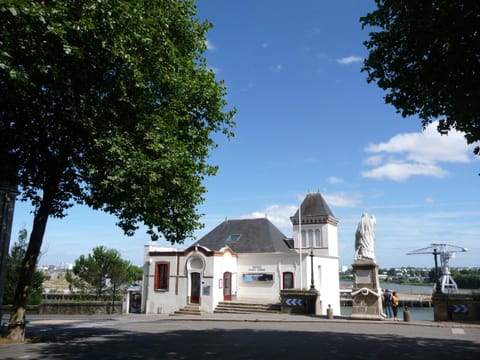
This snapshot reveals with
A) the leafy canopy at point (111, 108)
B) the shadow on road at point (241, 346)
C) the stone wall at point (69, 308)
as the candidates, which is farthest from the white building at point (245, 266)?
the leafy canopy at point (111, 108)

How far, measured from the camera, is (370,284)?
70.6ft

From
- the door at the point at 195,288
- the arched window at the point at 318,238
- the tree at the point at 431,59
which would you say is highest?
the tree at the point at 431,59

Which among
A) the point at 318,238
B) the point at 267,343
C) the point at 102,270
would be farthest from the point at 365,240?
the point at 102,270

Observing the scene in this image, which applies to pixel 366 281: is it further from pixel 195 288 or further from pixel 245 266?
pixel 195 288

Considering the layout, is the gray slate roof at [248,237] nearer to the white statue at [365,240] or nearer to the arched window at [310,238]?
the arched window at [310,238]

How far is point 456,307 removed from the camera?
1986 centimetres

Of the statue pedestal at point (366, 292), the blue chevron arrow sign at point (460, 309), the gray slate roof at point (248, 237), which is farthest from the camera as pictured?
the gray slate roof at point (248, 237)

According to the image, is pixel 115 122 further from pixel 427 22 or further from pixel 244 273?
pixel 244 273

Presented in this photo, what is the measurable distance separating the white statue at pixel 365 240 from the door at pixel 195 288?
42.7 ft

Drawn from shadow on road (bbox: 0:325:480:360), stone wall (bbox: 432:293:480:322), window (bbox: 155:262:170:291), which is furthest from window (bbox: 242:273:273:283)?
shadow on road (bbox: 0:325:480:360)

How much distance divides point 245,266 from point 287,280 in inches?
146

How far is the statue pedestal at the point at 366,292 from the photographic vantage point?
70.3 ft

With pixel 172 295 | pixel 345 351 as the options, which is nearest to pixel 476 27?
pixel 345 351

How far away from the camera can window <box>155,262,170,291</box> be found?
30969mm
